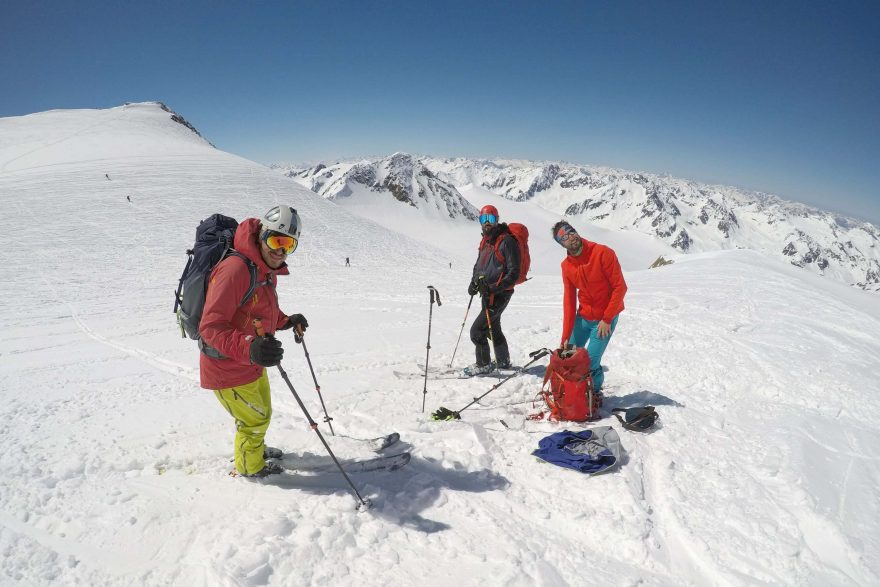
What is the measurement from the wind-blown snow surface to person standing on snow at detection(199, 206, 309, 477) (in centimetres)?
63

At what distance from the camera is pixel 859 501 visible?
396 centimetres

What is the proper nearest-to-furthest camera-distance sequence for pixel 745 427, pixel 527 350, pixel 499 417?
Result: pixel 745 427
pixel 499 417
pixel 527 350

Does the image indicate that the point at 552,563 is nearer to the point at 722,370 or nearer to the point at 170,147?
the point at 722,370

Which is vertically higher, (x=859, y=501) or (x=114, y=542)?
(x=859, y=501)

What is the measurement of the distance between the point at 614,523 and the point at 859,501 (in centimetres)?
244

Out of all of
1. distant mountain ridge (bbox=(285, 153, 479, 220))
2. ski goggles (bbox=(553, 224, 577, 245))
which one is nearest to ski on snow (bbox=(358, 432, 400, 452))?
ski goggles (bbox=(553, 224, 577, 245))

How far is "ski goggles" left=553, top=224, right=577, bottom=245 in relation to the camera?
5711 millimetres

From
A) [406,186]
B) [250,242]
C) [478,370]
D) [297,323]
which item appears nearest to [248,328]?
[297,323]

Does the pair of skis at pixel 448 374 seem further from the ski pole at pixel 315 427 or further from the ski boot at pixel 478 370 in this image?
the ski pole at pixel 315 427

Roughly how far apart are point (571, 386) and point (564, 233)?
7.04ft

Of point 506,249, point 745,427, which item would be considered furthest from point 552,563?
point 506,249

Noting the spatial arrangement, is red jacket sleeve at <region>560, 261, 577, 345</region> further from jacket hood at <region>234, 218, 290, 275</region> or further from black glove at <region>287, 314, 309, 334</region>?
jacket hood at <region>234, 218, 290, 275</region>

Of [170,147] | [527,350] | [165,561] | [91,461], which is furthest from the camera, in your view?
[170,147]

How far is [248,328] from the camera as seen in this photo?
149 inches
